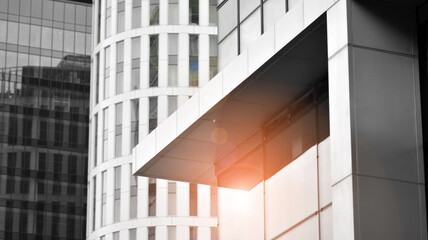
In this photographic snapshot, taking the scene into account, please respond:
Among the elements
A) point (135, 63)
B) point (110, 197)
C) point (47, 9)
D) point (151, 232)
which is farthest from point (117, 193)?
point (47, 9)

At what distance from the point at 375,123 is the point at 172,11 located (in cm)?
6028

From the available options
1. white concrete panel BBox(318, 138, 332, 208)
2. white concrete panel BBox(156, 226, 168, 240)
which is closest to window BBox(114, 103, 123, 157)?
white concrete panel BBox(156, 226, 168, 240)

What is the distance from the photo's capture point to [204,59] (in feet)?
263

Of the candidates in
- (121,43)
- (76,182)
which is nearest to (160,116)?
(121,43)

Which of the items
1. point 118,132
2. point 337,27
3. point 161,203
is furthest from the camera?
point 118,132

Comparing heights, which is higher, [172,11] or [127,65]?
[172,11]

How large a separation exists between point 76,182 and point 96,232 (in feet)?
102

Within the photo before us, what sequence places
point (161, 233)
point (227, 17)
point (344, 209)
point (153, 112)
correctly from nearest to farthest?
point (344, 209) < point (227, 17) < point (161, 233) < point (153, 112)

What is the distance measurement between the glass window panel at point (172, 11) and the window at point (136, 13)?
259cm

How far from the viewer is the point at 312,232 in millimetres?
26672

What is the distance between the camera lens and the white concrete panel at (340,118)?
2258 cm

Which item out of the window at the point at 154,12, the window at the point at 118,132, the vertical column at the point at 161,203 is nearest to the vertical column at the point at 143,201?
the vertical column at the point at 161,203

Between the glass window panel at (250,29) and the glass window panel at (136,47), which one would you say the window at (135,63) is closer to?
the glass window panel at (136,47)

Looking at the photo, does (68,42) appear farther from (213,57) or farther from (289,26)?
(289,26)
